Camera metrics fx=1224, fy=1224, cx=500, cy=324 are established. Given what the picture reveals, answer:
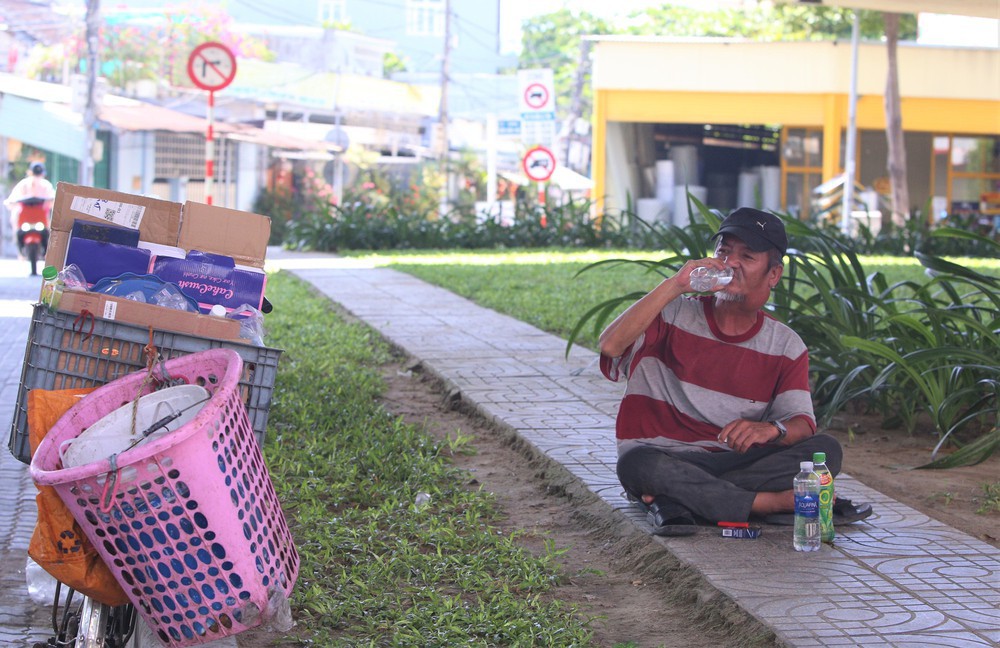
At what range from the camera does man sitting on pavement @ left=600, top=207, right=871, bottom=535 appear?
4254 millimetres

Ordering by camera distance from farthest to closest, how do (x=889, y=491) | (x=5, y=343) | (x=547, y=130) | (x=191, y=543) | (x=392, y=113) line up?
(x=392, y=113) → (x=547, y=130) → (x=5, y=343) → (x=889, y=491) → (x=191, y=543)

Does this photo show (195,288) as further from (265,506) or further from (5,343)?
(5,343)

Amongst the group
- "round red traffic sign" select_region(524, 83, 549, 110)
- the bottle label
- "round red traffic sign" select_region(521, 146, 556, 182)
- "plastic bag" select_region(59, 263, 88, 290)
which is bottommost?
the bottle label

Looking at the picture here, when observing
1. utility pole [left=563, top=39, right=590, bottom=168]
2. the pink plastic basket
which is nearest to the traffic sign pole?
the pink plastic basket

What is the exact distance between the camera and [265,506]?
328cm

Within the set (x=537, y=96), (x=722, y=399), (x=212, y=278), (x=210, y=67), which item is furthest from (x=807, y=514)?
(x=537, y=96)

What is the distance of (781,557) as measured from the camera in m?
4.08

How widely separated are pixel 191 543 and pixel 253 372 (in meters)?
0.60

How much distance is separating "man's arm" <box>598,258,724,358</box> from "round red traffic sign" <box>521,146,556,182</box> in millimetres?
16546

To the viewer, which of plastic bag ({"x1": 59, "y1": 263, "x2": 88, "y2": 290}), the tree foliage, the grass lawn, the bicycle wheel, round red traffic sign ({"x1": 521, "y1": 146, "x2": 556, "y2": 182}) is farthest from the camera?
the tree foliage

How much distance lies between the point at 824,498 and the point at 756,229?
946 mm

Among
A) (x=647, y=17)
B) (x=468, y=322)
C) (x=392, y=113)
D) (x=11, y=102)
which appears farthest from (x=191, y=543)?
(x=647, y=17)

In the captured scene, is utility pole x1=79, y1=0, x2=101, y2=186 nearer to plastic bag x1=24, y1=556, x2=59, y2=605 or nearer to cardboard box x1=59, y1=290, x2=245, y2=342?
plastic bag x1=24, y1=556, x2=59, y2=605

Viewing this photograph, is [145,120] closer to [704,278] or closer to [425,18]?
[704,278]
